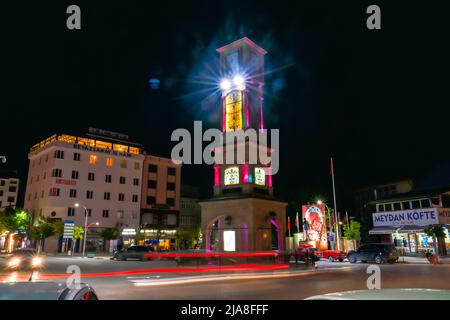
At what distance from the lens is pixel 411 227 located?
145 ft

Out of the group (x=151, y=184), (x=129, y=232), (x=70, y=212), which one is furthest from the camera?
(x=151, y=184)

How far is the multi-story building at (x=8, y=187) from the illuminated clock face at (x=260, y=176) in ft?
299

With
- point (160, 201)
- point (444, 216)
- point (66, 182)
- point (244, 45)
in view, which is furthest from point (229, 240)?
point (160, 201)

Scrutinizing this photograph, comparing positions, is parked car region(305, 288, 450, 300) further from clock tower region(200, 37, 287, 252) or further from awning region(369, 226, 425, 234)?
awning region(369, 226, 425, 234)

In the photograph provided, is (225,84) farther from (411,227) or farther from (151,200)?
(151,200)

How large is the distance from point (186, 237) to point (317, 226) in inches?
1050

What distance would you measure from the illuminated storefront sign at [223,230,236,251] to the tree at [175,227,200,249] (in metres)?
25.7

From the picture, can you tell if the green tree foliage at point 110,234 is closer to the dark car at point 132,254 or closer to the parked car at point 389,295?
the dark car at point 132,254

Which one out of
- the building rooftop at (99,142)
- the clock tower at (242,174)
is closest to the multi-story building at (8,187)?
the building rooftop at (99,142)

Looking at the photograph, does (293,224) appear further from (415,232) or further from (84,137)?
(84,137)

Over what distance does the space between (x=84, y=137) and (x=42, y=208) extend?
15962 mm

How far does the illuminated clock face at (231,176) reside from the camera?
1785 inches
